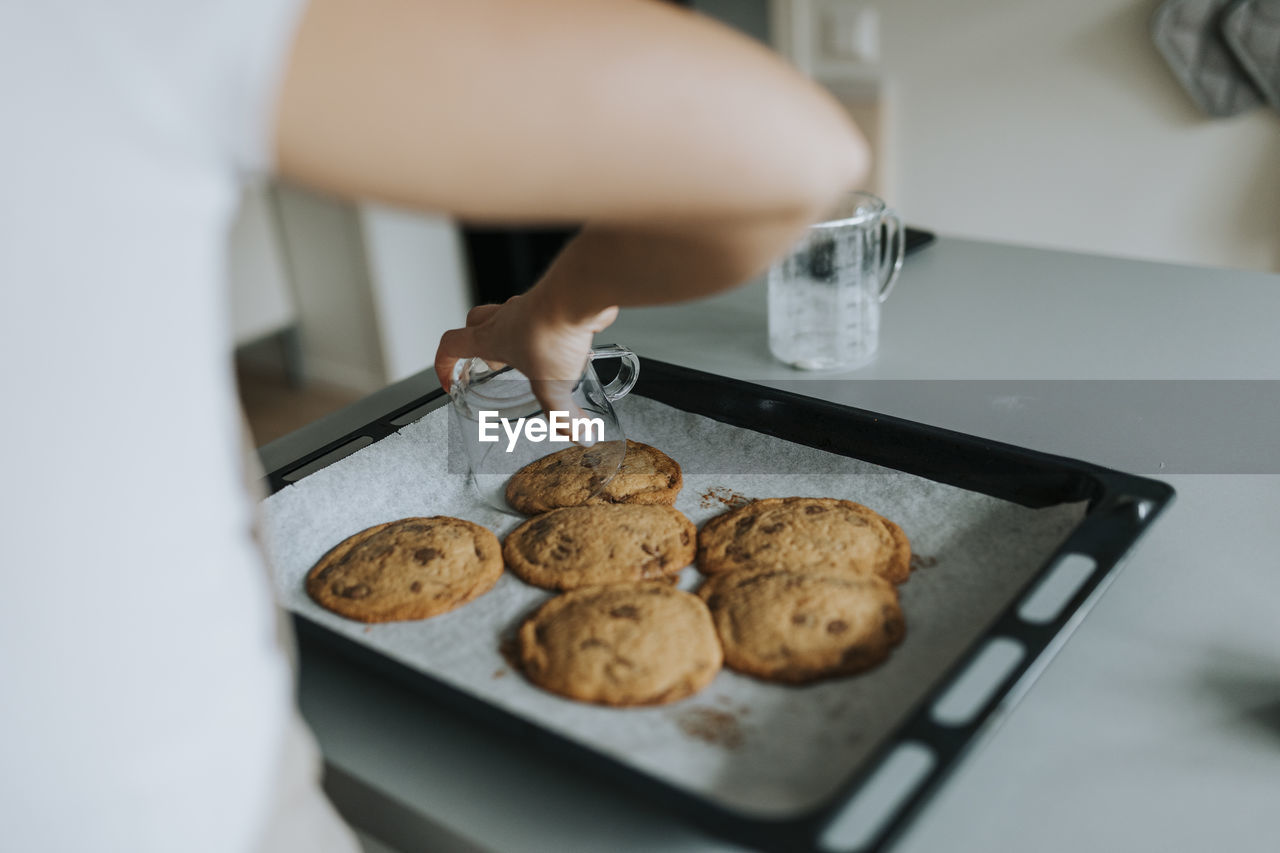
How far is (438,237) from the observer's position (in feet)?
9.16

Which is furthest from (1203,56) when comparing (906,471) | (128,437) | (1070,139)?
(128,437)

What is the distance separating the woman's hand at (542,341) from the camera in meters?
0.59

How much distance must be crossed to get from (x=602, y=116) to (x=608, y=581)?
1.46ft

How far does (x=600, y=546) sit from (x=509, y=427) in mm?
164

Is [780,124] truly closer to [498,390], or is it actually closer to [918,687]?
[918,687]

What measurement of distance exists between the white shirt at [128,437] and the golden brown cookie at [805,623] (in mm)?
319

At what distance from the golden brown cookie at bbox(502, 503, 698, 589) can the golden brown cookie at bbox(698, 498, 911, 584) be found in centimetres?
2

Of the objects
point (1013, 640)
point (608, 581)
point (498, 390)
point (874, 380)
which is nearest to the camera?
point (1013, 640)

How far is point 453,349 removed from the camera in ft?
2.49

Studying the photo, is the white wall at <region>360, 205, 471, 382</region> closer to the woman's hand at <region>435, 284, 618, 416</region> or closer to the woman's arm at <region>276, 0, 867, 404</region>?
the woman's hand at <region>435, 284, 618, 416</region>

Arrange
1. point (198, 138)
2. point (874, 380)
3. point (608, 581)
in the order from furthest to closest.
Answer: point (874, 380) → point (608, 581) → point (198, 138)

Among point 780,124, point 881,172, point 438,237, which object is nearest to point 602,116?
point 780,124

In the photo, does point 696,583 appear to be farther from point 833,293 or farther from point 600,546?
point 833,293

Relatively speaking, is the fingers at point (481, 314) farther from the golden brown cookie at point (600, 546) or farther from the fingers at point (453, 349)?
the golden brown cookie at point (600, 546)
